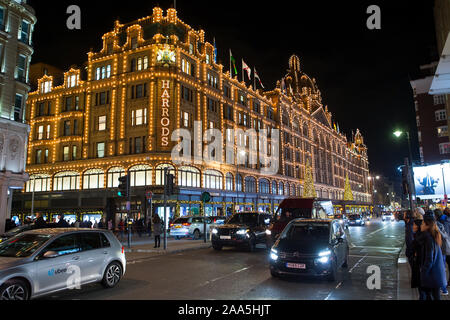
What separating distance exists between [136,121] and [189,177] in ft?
30.8

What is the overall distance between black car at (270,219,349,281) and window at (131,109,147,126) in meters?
32.9

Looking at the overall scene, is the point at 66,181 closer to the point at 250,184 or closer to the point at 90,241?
the point at 250,184

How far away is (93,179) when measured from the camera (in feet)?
142

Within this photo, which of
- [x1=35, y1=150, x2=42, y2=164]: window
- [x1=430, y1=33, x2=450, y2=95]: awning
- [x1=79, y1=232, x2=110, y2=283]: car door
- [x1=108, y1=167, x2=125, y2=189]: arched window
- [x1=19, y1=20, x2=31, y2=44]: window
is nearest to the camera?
[x1=430, y1=33, x2=450, y2=95]: awning

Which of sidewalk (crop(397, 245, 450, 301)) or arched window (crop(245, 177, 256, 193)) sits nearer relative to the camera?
sidewalk (crop(397, 245, 450, 301))

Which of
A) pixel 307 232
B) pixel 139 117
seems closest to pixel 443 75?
pixel 307 232

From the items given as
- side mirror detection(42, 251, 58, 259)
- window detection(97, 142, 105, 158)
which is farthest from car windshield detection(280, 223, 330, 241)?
window detection(97, 142, 105, 158)

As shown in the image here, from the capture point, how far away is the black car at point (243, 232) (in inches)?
676

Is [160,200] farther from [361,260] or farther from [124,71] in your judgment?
[361,260]

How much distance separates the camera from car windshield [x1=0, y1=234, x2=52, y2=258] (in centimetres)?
760

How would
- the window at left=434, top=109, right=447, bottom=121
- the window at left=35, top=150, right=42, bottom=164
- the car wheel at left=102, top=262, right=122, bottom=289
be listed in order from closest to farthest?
the car wheel at left=102, top=262, right=122, bottom=289
the window at left=35, top=150, right=42, bottom=164
the window at left=434, top=109, right=447, bottom=121

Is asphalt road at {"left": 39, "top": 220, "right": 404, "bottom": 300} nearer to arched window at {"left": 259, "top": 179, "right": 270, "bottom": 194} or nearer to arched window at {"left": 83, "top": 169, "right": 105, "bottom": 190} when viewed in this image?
arched window at {"left": 83, "top": 169, "right": 105, "bottom": 190}

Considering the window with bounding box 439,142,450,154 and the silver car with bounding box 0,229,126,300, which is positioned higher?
the window with bounding box 439,142,450,154
